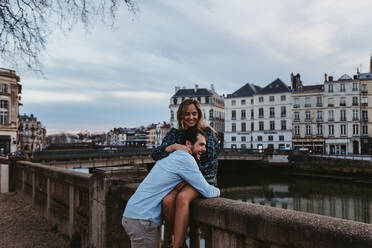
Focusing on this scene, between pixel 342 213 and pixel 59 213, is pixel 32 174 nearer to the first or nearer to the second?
pixel 59 213

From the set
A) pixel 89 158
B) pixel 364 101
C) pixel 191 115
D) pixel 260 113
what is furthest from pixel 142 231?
pixel 260 113

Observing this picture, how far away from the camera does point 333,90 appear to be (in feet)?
155

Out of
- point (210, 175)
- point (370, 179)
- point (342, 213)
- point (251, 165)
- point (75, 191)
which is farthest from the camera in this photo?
point (251, 165)

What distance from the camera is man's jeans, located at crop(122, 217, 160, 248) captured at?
8.18 ft

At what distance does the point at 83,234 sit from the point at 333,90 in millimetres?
49455

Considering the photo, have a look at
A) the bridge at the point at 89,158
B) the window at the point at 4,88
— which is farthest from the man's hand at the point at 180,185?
the window at the point at 4,88

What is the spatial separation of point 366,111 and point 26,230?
50422 millimetres

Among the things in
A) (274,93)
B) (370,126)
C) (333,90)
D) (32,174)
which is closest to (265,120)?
(274,93)

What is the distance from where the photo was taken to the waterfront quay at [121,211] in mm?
1814

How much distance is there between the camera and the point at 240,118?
5550 cm

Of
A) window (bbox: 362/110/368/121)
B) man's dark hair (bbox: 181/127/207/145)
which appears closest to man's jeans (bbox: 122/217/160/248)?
man's dark hair (bbox: 181/127/207/145)

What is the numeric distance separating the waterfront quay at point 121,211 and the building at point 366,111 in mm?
48152

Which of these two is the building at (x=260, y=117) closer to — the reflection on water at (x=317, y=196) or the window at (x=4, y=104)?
the reflection on water at (x=317, y=196)

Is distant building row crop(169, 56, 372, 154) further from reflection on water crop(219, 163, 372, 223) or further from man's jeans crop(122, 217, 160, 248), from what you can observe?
man's jeans crop(122, 217, 160, 248)
